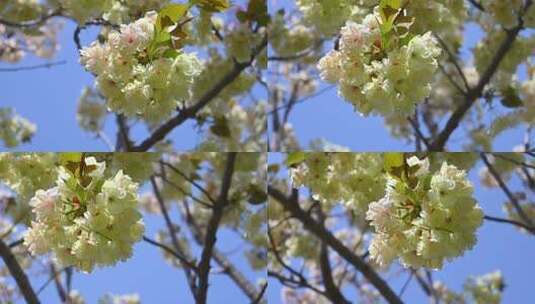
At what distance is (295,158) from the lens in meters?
2.21

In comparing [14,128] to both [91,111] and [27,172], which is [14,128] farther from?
[27,172]

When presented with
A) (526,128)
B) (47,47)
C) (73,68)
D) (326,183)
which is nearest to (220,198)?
(326,183)

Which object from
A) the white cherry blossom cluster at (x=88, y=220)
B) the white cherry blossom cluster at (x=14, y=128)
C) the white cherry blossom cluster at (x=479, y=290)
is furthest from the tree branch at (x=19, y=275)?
the white cherry blossom cluster at (x=479, y=290)

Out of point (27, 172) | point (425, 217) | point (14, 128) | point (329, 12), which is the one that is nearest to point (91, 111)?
point (14, 128)

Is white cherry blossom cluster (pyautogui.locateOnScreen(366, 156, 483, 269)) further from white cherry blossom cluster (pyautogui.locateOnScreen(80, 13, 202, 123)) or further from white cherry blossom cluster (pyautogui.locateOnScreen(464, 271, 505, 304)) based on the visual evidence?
white cherry blossom cluster (pyautogui.locateOnScreen(464, 271, 505, 304))

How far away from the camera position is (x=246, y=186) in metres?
2.40

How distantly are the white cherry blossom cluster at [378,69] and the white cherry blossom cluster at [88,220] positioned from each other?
0.53 meters

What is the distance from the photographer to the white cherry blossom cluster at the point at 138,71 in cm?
170

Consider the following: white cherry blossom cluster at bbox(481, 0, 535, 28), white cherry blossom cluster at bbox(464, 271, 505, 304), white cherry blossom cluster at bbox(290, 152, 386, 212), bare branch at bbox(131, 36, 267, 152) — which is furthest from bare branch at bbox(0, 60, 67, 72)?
white cherry blossom cluster at bbox(464, 271, 505, 304)

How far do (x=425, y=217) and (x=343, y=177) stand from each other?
1.46 ft

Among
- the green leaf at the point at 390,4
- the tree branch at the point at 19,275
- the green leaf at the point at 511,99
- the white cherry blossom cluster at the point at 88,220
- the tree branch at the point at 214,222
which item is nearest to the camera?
the white cherry blossom cluster at the point at 88,220

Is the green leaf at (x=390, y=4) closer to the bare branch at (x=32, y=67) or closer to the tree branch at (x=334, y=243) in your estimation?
the tree branch at (x=334, y=243)

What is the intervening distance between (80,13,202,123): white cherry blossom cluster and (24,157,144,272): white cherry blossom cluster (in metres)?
0.17

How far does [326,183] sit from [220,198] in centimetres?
42
